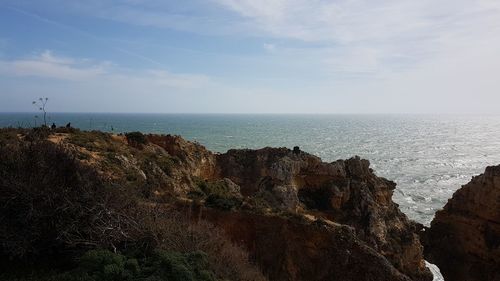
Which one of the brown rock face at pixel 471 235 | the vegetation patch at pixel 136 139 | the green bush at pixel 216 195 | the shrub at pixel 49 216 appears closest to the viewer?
the shrub at pixel 49 216

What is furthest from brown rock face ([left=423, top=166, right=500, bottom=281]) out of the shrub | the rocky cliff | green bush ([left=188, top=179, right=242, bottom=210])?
the shrub

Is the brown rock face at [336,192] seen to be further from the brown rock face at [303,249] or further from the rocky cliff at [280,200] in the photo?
the brown rock face at [303,249]

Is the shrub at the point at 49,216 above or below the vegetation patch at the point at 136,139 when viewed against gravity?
below

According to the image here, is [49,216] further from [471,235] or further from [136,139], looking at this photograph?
[471,235]

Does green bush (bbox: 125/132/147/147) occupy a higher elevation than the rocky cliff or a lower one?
higher

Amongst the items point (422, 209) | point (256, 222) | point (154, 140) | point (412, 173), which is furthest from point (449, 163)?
point (256, 222)

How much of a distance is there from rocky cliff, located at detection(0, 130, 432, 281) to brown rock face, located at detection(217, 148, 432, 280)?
0.30 feet

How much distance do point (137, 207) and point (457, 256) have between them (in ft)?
109

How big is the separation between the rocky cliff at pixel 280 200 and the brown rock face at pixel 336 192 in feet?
0.30

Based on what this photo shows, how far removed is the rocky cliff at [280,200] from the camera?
23.5m

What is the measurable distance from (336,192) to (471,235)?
12.6m

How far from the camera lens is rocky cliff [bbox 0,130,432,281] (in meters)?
23.5

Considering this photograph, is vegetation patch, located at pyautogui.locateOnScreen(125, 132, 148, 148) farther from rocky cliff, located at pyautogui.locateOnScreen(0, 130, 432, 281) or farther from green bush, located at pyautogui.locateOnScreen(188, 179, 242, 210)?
green bush, located at pyautogui.locateOnScreen(188, 179, 242, 210)

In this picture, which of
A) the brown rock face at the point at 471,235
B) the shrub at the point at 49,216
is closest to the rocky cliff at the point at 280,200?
the shrub at the point at 49,216
